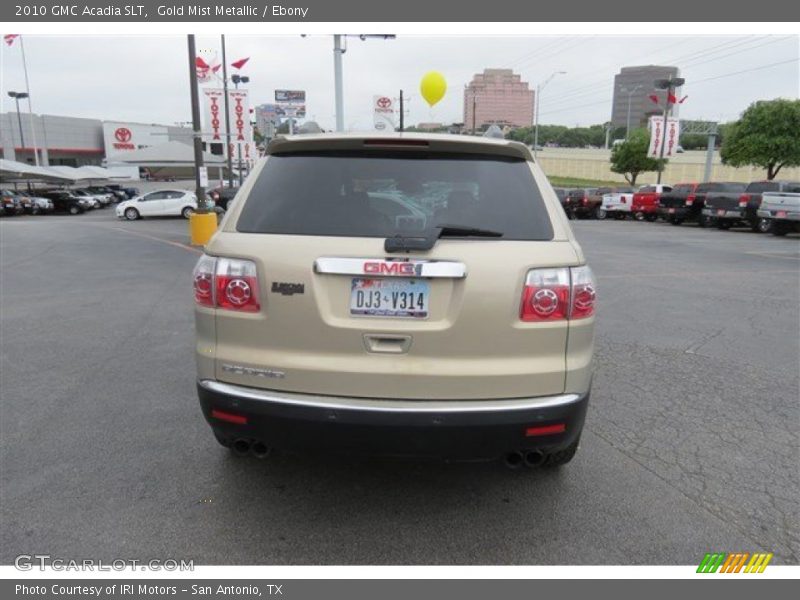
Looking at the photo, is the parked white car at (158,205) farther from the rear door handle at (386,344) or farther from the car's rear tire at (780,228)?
the rear door handle at (386,344)

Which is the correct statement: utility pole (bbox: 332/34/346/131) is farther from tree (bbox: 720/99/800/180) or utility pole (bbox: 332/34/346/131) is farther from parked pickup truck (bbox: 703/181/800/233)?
tree (bbox: 720/99/800/180)

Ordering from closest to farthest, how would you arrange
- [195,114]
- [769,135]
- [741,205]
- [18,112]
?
[195,114], [741,205], [769,135], [18,112]

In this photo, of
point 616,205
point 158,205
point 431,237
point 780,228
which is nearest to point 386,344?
point 431,237

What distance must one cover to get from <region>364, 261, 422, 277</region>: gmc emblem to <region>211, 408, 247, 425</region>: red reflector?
899 mm

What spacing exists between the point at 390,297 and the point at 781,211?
66.2ft

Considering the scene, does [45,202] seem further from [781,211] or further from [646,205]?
[781,211]

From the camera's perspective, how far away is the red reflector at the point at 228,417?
269 centimetres

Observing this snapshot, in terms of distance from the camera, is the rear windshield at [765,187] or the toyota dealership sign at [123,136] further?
the toyota dealership sign at [123,136]

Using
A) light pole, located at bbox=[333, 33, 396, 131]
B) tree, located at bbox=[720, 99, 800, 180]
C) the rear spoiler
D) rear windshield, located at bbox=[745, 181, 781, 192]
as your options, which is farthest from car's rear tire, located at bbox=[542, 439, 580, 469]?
tree, located at bbox=[720, 99, 800, 180]

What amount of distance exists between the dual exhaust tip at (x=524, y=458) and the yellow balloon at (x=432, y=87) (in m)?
17.1

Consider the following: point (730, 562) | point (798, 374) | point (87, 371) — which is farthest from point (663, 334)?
point (87, 371)

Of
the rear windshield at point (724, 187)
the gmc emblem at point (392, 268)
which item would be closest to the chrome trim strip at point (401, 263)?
the gmc emblem at point (392, 268)

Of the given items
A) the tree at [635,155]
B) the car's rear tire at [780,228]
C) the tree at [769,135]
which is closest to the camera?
the car's rear tire at [780,228]

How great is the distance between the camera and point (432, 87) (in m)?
18.4
